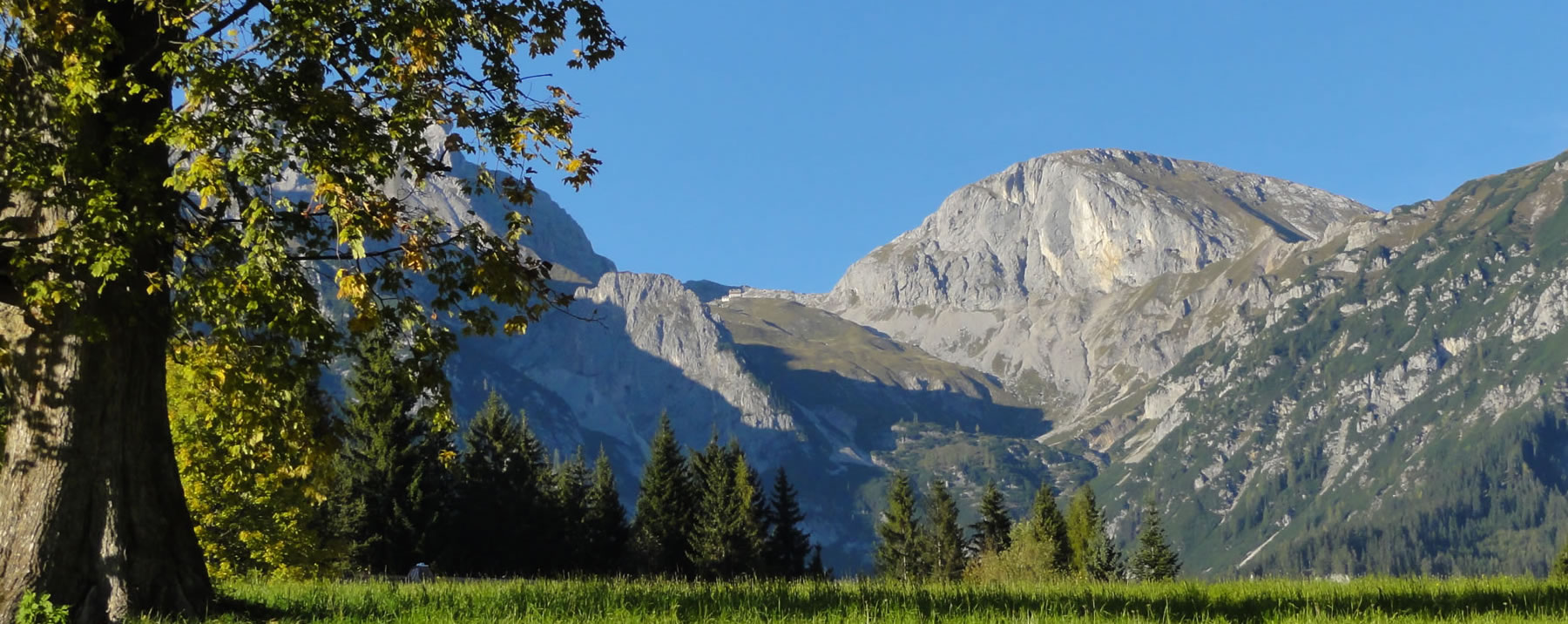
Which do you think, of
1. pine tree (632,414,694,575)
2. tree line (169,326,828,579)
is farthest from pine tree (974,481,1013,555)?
pine tree (632,414,694,575)

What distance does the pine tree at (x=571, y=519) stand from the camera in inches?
2884

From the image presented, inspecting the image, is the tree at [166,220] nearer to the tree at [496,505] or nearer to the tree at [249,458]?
the tree at [249,458]

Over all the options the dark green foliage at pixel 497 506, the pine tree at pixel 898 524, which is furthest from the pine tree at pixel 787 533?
the dark green foliage at pixel 497 506

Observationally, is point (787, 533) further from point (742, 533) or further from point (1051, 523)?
point (1051, 523)

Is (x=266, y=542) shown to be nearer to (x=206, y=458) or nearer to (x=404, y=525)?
(x=206, y=458)

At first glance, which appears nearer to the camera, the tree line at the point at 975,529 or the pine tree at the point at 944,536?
the tree line at the point at 975,529

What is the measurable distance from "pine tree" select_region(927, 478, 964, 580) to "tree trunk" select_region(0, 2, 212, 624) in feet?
298

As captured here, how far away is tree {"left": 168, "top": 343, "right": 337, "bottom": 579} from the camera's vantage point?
14.1m

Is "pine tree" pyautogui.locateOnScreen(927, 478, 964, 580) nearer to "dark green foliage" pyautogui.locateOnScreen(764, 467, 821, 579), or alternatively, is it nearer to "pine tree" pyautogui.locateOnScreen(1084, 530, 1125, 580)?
"dark green foliage" pyautogui.locateOnScreen(764, 467, 821, 579)

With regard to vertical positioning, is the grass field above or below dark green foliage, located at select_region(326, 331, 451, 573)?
below

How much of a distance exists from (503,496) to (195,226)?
5958 centimetres

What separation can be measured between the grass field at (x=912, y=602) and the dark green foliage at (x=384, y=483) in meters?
43.1

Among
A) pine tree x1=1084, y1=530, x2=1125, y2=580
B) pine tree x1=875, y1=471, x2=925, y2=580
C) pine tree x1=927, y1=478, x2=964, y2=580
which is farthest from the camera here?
pine tree x1=875, y1=471, x2=925, y2=580

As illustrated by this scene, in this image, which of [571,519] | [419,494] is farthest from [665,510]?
[419,494]
